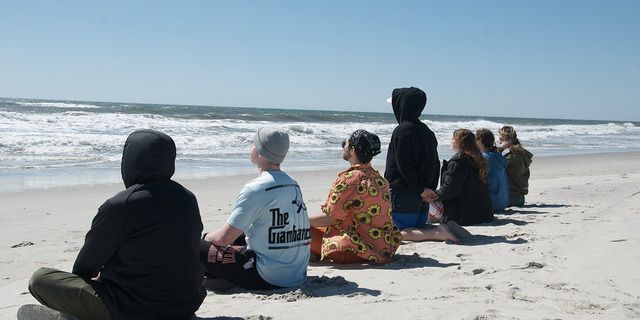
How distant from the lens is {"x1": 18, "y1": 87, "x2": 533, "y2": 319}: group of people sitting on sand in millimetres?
2090

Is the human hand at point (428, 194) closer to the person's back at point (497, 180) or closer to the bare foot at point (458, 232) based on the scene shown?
the bare foot at point (458, 232)

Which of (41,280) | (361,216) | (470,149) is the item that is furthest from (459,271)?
(41,280)

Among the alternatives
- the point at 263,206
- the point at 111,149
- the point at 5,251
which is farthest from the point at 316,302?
the point at 111,149

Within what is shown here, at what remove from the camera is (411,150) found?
14.6 feet

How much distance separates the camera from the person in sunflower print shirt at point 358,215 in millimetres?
3535

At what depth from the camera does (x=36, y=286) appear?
2248 millimetres

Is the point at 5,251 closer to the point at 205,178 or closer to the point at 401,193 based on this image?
the point at 401,193

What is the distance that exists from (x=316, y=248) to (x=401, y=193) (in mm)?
1102

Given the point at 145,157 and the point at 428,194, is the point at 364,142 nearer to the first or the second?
the point at 428,194

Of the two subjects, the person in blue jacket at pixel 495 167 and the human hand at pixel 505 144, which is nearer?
the person in blue jacket at pixel 495 167

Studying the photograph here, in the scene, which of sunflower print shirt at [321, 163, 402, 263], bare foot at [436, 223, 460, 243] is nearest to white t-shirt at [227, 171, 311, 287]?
sunflower print shirt at [321, 163, 402, 263]

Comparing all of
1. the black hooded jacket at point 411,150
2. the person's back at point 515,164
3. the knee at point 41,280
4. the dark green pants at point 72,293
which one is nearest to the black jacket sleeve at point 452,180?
the black hooded jacket at point 411,150

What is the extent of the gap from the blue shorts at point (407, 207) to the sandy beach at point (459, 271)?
234mm

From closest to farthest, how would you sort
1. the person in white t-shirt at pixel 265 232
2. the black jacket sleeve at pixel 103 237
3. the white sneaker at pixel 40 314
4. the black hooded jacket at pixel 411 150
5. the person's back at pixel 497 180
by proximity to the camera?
the black jacket sleeve at pixel 103 237, the white sneaker at pixel 40 314, the person in white t-shirt at pixel 265 232, the black hooded jacket at pixel 411 150, the person's back at pixel 497 180
